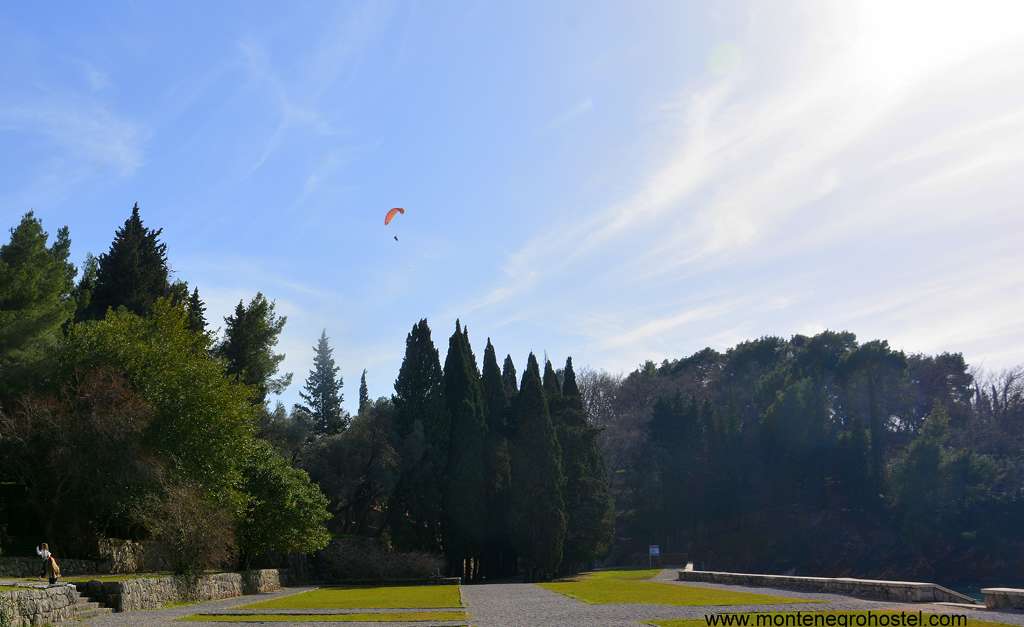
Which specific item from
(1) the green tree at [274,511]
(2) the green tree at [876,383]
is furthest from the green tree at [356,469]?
(2) the green tree at [876,383]

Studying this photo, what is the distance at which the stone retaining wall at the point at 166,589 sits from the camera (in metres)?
19.7

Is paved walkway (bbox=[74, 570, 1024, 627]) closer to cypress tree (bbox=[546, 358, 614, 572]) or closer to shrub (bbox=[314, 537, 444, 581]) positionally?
shrub (bbox=[314, 537, 444, 581])

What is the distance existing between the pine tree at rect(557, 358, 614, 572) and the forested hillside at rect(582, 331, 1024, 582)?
16.2 metres

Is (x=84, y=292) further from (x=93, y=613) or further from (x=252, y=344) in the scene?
(x=93, y=613)

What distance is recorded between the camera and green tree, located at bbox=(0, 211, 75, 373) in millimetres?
31781

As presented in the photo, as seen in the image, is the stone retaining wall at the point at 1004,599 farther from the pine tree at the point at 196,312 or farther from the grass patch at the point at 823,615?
the pine tree at the point at 196,312

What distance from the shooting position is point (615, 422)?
3098 inches

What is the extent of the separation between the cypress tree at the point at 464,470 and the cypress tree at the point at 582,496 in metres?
5.43

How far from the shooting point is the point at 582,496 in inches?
1912

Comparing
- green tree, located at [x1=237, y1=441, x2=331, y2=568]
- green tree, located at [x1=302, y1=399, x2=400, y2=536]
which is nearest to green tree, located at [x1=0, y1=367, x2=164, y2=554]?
green tree, located at [x1=237, y1=441, x2=331, y2=568]

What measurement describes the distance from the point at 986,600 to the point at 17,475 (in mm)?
28913

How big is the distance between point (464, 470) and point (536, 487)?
13.1ft

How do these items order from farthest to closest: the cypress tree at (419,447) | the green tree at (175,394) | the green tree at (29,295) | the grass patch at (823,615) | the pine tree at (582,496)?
1. the pine tree at (582,496)
2. the cypress tree at (419,447)
3. the green tree at (29,295)
4. the green tree at (175,394)
5. the grass patch at (823,615)

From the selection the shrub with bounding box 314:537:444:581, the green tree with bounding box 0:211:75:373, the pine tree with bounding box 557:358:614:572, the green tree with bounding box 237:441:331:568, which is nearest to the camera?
the green tree with bounding box 0:211:75:373
